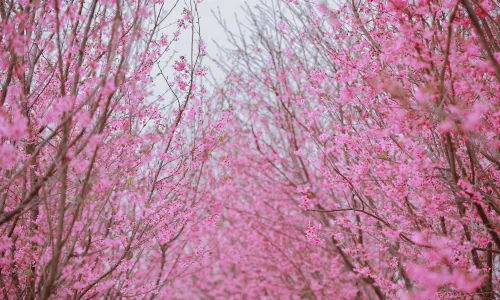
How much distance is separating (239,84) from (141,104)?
2.91 metres

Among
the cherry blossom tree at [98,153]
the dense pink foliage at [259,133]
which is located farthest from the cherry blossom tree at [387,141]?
the cherry blossom tree at [98,153]

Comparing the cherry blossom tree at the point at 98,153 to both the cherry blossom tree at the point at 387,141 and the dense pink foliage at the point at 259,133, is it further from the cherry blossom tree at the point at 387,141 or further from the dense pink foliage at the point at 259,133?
the cherry blossom tree at the point at 387,141

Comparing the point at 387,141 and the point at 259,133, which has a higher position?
the point at 259,133

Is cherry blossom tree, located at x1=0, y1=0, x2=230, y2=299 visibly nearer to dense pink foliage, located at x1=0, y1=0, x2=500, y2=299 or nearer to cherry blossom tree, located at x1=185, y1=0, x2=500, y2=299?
dense pink foliage, located at x1=0, y1=0, x2=500, y2=299

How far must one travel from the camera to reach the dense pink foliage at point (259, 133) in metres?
3.15

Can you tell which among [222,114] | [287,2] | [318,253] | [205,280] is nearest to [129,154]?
[222,114]

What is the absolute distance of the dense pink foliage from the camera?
3.15 m

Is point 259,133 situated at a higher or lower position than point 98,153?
higher

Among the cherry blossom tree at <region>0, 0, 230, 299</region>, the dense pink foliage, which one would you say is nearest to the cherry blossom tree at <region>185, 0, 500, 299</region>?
the dense pink foliage

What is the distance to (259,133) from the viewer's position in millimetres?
8234

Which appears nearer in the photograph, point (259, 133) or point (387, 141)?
point (387, 141)

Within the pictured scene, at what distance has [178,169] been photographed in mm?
5273

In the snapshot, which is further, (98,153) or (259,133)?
(259,133)

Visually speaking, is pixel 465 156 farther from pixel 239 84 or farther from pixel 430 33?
pixel 239 84
